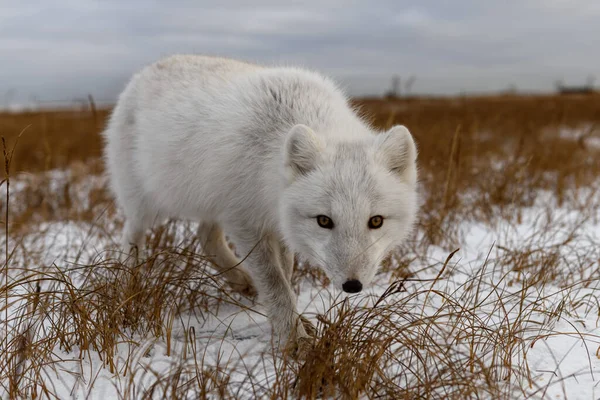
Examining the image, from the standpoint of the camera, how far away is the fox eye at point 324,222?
2.58 metres

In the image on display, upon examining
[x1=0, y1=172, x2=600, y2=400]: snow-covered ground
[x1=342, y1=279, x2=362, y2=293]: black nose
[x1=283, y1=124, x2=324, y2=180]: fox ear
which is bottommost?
[x1=0, y1=172, x2=600, y2=400]: snow-covered ground

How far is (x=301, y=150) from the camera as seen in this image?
2734mm

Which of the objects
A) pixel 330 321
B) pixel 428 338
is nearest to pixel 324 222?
pixel 330 321

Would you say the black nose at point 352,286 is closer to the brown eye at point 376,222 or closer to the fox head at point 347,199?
the fox head at point 347,199

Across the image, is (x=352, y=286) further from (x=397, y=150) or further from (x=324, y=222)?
(x=397, y=150)

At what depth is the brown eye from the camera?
102 inches

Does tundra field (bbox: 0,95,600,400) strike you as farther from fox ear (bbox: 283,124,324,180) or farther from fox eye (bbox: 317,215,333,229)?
fox ear (bbox: 283,124,324,180)

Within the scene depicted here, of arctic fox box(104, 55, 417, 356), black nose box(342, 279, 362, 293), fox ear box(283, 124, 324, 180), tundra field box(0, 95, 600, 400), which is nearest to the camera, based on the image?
tundra field box(0, 95, 600, 400)

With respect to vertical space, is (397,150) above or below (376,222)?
above

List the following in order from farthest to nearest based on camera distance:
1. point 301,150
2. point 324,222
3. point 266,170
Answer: point 266,170, point 301,150, point 324,222

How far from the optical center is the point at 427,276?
4043 millimetres

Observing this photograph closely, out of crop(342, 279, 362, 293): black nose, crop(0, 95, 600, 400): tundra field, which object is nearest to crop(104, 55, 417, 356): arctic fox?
crop(342, 279, 362, 293): black nose

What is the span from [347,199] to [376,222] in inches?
9.3

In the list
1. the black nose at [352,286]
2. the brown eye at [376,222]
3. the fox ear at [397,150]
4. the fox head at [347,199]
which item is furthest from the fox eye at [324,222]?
the fox ear at [397,150]
